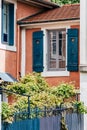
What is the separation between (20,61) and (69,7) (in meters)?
3.00

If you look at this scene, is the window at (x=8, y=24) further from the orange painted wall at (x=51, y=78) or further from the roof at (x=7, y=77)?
the roof at (x=7, y=77)

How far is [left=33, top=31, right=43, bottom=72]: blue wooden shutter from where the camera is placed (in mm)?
22562

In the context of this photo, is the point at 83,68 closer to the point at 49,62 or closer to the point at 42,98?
the point at 49,62

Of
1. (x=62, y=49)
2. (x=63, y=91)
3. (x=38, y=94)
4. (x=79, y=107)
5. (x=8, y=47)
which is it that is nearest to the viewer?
(x=38, y=94)

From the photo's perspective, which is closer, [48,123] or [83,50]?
Answer: [48,123]

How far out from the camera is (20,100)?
1534cm

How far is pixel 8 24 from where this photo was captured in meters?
22.7

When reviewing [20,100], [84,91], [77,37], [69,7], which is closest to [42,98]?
[20,100]

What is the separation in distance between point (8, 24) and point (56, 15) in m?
1.86

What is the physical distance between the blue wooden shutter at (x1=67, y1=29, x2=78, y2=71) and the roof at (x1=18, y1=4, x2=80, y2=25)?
0.58 meters

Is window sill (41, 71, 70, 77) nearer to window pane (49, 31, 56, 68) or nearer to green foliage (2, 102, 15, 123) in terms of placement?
window pane (49, 31, 56, 68)

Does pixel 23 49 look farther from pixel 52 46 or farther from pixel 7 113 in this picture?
pixel 7 113

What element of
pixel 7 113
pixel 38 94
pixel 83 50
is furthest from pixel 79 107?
pixel 7 113

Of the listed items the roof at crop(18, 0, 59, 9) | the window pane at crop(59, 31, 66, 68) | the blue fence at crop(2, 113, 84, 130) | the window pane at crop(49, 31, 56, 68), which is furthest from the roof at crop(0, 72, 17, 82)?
the blue fence at crop(2, 113, 84, 130)
